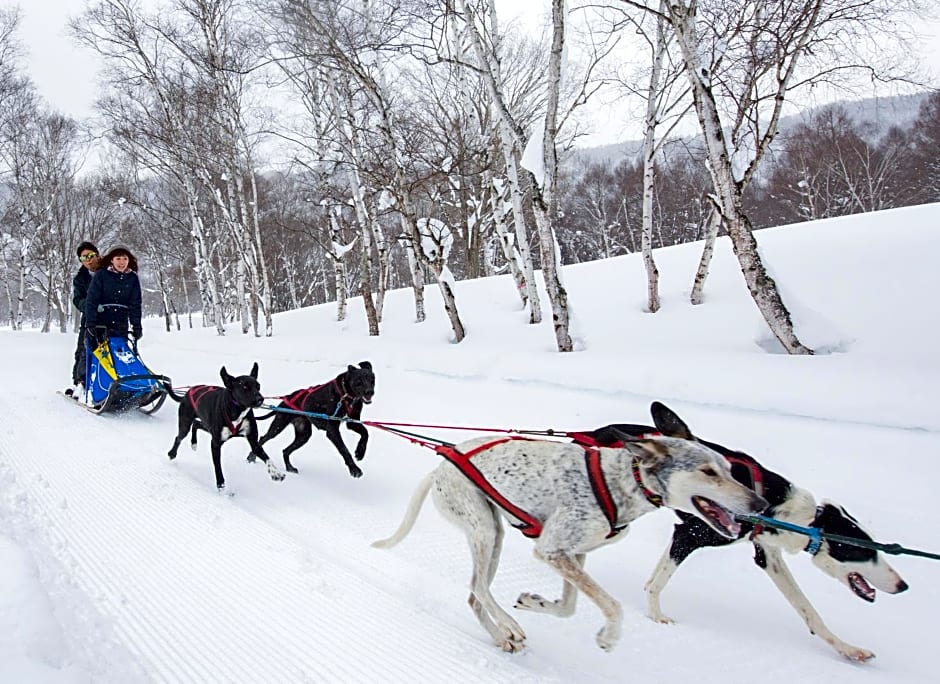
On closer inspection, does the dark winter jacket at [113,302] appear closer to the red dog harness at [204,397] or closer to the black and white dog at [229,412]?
the red dog harness at [204,397]

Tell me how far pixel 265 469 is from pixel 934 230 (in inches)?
360

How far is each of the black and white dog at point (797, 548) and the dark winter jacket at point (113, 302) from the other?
713 centimetres

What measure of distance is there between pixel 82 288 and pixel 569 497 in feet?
27.2

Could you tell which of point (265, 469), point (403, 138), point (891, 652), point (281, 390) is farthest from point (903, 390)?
point (403, 138)

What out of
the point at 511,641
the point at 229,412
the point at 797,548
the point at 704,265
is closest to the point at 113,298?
the point at 229,412

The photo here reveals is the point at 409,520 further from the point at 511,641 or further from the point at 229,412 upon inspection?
the point at 229,412

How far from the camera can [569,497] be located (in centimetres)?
256

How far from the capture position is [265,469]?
548cm

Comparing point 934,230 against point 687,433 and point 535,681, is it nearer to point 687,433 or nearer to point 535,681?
point 687,433

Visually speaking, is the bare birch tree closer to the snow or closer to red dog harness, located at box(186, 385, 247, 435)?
the snow

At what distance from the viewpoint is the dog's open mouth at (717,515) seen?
2287mm

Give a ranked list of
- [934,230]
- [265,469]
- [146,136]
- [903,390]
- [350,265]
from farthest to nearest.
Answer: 1. [350,265]
2. [146,136]
3. [934,230]
4. [265,469]
5. [903,390]

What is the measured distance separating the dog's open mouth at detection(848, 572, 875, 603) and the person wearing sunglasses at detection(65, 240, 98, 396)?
8333mm

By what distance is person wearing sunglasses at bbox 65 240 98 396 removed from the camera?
7598 mm
